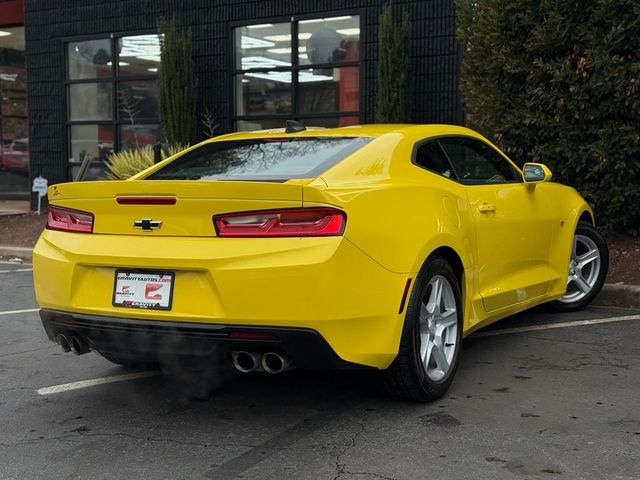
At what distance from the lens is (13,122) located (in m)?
19.7

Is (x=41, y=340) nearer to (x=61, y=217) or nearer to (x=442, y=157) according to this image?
(x=61, y=217)

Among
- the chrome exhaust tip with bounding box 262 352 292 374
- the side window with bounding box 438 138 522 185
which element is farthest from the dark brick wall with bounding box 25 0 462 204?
the chrome exhaust tip with bounding box 262 352 292 374

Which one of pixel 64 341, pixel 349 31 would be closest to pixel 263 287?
pixel 64 341

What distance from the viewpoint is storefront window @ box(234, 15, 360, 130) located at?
1238cm

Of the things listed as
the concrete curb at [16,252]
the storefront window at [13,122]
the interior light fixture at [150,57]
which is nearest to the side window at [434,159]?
the concrete curb at [16,252]

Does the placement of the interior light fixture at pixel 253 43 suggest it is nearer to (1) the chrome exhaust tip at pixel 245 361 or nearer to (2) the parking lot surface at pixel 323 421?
(2) the parking lot surface at pixel 323 421

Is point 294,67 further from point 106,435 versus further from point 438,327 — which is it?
point 106,435

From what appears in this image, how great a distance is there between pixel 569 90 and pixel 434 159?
4.30 m

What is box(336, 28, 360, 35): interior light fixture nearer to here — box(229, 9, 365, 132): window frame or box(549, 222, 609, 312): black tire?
box(229, 9, 365, 132): window frame

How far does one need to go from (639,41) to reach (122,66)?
964cm

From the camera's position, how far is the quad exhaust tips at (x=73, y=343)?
389 cm

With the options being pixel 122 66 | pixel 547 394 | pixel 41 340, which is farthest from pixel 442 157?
pixel 122 66

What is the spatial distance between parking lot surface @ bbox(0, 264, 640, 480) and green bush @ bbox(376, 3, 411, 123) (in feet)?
21.5

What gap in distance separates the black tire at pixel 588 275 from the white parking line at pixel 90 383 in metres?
3.41
